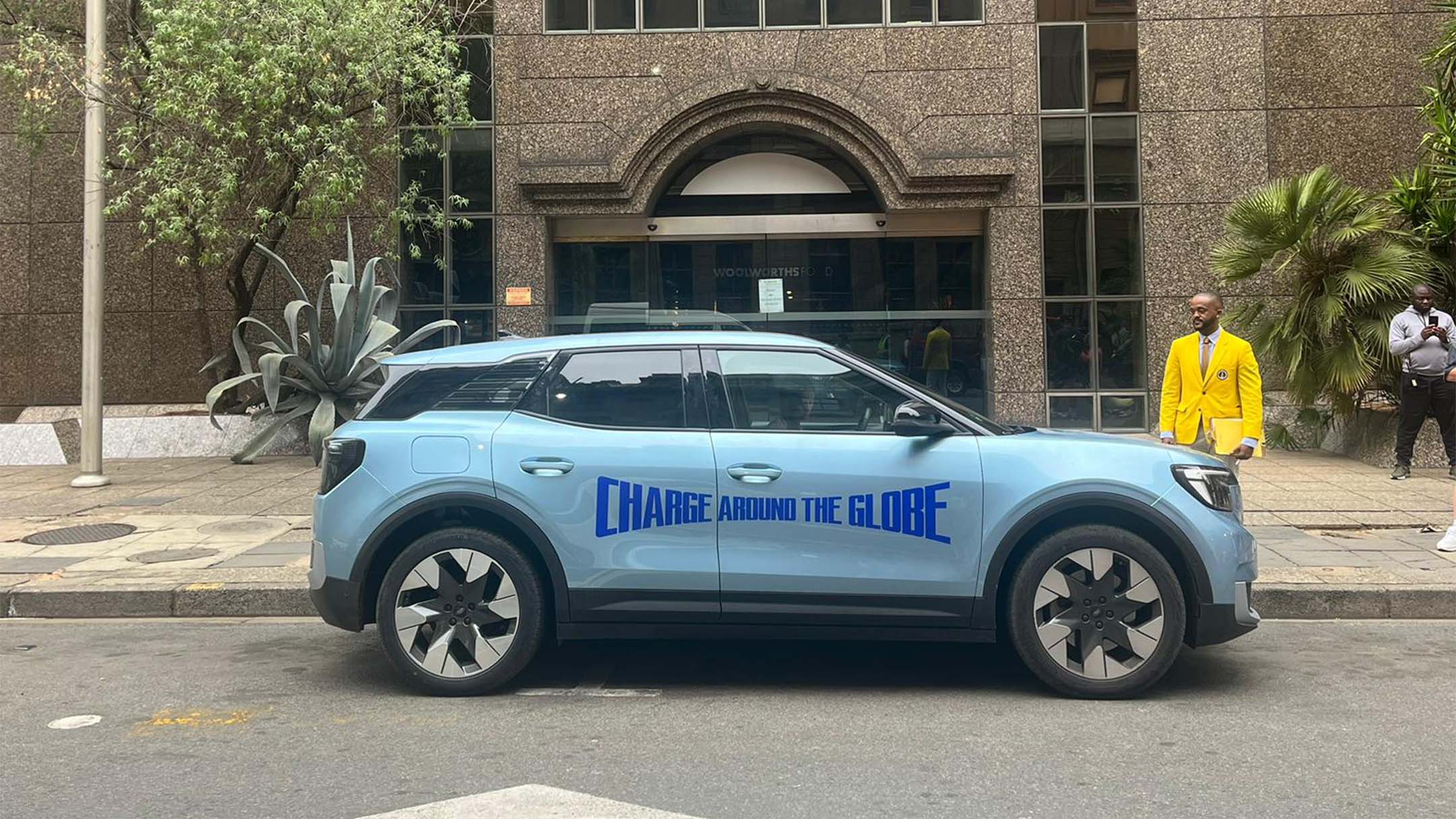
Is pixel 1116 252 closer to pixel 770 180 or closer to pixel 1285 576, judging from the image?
pixel 770 180

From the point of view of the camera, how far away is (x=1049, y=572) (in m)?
5.22

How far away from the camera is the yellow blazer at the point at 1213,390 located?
23.6 feet

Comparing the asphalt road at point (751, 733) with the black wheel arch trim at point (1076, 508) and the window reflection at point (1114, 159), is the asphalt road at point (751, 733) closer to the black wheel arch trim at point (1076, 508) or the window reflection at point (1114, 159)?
the black wheel arch trim at point (1076, 508)

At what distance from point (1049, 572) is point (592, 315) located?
11.9 meters

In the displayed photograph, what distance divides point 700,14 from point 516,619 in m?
12.6

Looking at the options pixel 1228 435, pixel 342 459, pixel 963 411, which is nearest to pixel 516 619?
pixel 342 459

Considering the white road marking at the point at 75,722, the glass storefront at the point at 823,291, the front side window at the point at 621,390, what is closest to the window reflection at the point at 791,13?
the glass storefront at the point at 823,291

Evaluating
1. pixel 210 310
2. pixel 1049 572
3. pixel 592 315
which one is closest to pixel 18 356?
pixel 210 310

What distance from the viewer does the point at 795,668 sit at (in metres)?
5.97

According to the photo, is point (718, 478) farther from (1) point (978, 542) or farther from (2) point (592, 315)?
(2) point (592, 315)

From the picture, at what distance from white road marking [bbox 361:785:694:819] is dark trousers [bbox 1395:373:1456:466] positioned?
10542 mm

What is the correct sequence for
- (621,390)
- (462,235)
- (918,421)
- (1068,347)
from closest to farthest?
(918,421) → (621,390) → (1068,347) → (462,235)

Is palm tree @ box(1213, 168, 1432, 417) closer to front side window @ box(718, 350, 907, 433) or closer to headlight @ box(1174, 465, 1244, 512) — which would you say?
headlight @ box(1174, 465, 1244, 512)

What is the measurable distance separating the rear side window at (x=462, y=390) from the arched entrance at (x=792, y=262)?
10595mm
